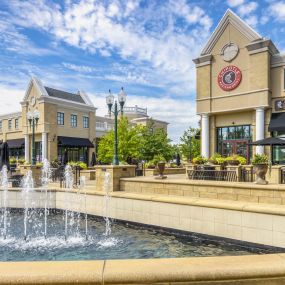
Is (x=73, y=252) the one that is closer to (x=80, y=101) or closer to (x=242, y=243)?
(x=242, y=243)

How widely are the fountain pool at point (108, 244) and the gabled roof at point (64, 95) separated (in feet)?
105

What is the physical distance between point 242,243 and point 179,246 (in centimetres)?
198

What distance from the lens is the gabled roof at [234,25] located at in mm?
24438

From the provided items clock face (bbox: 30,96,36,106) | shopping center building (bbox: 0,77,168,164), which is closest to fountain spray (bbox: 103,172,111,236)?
shopping center building (bbox: 0,77,168,164)

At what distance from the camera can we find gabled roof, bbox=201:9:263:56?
24438 mm

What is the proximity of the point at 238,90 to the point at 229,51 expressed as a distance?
3564 millimetres

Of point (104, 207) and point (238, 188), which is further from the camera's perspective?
point (104, 207)

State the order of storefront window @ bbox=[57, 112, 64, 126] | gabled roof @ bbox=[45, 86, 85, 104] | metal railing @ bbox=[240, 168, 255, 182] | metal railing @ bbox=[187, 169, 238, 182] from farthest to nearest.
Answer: gabled roof @ bbox=[45, 86, 85, 104], storefront window @ bbox=[57, 112, 64, 126], metal railing @ bbox=[240, 168, 255, 182], metal railing @ bbox=[187, 169, 238, 182]

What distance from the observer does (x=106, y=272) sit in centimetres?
264

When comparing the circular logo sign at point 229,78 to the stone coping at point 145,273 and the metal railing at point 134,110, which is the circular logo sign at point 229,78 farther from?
the metal railing at point 134,110

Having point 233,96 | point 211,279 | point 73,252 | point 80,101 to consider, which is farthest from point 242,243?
point 80,101

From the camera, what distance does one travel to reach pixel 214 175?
15125 millimetres

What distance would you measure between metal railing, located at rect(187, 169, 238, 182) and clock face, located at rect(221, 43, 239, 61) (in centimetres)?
1405

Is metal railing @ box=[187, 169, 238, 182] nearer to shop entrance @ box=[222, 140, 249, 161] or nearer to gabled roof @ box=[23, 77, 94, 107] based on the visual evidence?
shop entrance @ box=[222, 140, 249, 161]
